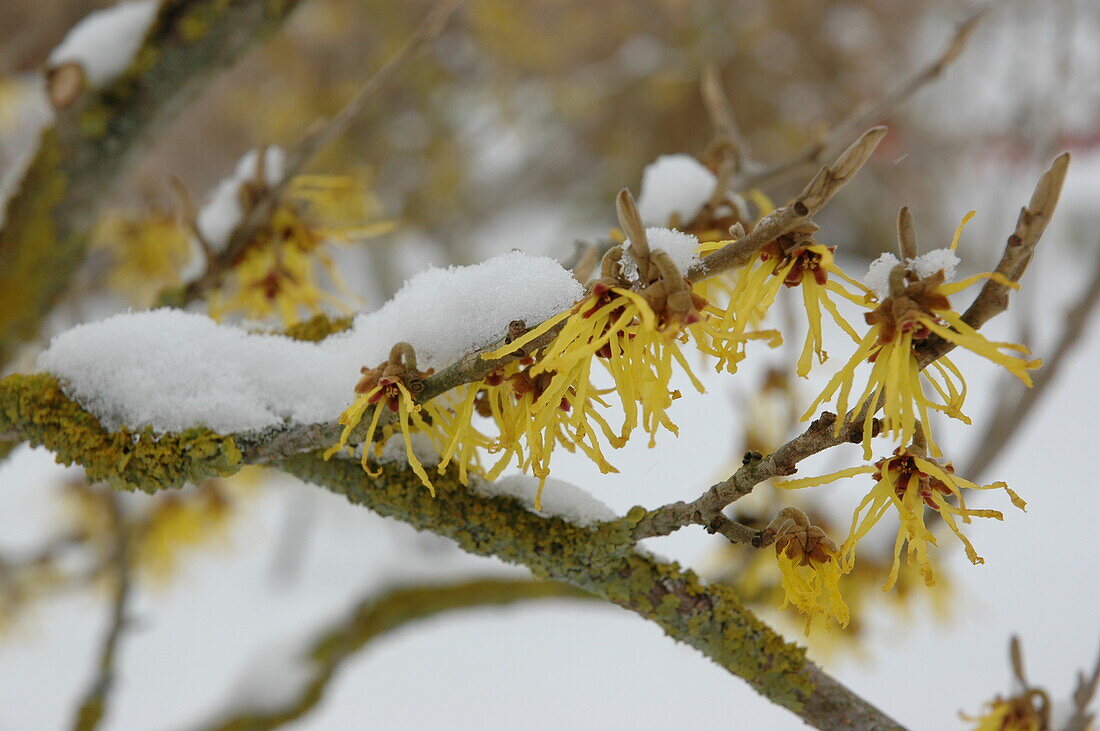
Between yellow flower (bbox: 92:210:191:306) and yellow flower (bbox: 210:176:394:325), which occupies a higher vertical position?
yellow flower (bbox: 92:210:191:306)

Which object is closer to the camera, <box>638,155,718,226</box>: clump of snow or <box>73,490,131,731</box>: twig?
<box>638,155,718,226</box>: clump of snow

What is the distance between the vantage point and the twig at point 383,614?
3.59 feet

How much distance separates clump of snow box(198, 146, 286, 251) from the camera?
0.61m

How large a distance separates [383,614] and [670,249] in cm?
94

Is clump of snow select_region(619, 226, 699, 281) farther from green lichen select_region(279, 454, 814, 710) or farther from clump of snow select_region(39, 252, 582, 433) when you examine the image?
green lichen select_region(279, 454, 814, 710)

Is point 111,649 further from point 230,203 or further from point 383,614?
point 230,203

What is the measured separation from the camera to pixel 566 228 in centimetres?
449

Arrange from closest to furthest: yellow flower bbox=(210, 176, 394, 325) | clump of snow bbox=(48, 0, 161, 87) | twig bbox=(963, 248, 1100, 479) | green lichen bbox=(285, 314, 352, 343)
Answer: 1. green lichen bbox=(285, 314, 352, 343)
2. yellow flower bbox=(210, 176, 394, 325)
3. clump of snow bbox=(48, 0, 161, 87)
4. twig bbox=(963, 248, 1100, 479)

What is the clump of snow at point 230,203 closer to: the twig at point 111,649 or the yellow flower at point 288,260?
the yellow flower at point 288,260

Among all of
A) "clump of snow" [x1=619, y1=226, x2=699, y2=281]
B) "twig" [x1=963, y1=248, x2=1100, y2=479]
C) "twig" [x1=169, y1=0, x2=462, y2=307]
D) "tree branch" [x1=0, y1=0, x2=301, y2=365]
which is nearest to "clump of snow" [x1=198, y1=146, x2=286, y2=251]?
"twig" [x1=169, y1=0, x2=462, y2=307]

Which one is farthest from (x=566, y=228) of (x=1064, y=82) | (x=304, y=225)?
(x=304, y=225)

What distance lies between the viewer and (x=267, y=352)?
452 mm

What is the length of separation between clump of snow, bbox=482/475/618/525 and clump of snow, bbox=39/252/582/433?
0.09 meters

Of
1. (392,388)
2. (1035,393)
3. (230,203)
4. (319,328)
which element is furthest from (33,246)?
(1035,393)
